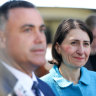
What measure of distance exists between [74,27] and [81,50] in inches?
9.9

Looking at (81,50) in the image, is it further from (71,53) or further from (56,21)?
(56,21)

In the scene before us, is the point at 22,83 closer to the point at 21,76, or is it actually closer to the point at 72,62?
the point at 21,76

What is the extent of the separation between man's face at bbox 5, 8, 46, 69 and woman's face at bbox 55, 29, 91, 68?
1264mm

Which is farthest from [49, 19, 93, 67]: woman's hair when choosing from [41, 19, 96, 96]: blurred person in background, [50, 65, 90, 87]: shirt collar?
[50, 65, 90, 87]: shirt collar

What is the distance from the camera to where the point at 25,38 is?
171 cm

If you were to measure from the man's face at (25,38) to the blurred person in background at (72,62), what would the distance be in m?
1.26

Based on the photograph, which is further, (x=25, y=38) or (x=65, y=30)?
(x=65, y=30)

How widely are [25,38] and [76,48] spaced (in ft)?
4.52

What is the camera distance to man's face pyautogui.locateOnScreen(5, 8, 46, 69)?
169 cm

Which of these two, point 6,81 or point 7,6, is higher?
point 7,6

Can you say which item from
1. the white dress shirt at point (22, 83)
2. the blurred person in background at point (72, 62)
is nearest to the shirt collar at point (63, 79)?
the blurred person in background at point (72, 62)

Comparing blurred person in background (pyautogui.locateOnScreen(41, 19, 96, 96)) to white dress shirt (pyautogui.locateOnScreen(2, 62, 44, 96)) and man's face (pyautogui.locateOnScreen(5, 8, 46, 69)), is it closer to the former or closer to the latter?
white dress shirt (pyautogui.locateOnScreen(2, 62, 44, 96))

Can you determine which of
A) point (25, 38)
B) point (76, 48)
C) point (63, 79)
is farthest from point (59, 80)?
point (25, 38)

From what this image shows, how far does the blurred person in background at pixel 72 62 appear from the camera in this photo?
2.99 metres
